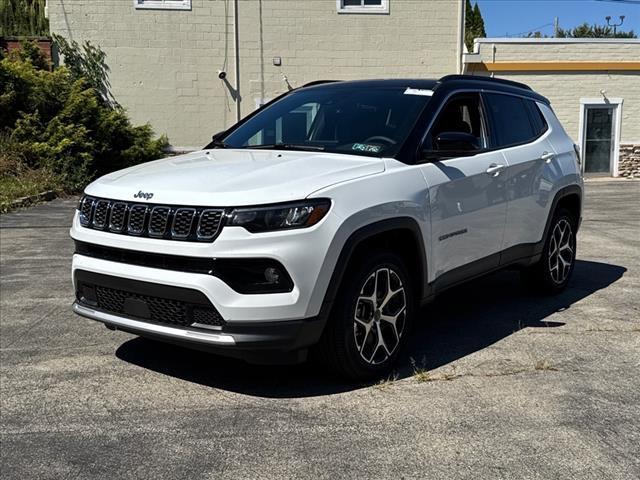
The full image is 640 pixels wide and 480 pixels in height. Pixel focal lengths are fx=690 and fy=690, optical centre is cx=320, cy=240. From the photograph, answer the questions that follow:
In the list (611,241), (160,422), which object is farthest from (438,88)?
(611,241)

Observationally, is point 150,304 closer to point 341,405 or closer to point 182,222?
point 182,222

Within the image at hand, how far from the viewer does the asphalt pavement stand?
132 inches

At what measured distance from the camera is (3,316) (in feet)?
19.4

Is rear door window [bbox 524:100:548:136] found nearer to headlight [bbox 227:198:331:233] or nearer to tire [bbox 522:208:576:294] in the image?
tire [bbox 522:208:576:294]

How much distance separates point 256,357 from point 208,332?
0.30m

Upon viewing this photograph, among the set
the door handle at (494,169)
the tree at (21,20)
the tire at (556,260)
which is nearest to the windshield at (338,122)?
the door handle at (494,169)

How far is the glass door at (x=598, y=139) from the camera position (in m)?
21.2

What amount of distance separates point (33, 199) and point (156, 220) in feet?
35.9

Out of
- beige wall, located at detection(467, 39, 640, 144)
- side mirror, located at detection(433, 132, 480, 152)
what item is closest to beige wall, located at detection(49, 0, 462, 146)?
beige wall, located at detection(467, 39, 640, 144)

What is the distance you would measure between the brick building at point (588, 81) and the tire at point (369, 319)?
1674cm

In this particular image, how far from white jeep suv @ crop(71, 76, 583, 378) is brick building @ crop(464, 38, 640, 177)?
15476 mm

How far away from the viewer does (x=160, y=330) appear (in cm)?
391

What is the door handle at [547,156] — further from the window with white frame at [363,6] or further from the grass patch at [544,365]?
the window with white frame at [363,6]

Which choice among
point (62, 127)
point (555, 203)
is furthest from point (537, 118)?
point (62, 127)
